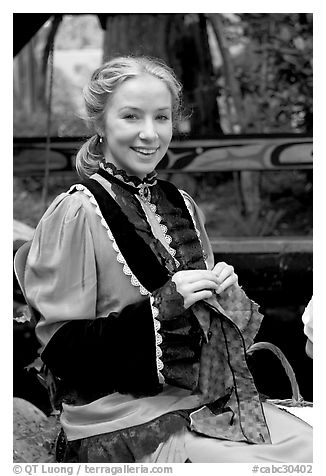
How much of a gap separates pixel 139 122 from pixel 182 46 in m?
4.12

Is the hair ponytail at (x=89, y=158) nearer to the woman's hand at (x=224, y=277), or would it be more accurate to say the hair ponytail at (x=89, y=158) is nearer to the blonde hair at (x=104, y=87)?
the blonde hair at (x=104, y=87)

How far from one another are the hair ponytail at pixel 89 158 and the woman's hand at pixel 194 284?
0.36m

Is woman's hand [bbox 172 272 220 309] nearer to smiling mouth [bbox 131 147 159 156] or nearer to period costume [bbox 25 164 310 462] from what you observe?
period costume [bbox 25 164 310 462]

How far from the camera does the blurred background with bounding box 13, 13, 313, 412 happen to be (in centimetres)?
385

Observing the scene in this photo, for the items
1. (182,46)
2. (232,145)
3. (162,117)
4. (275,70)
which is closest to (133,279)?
(162,117)

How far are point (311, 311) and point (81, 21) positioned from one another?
9555 millimetres

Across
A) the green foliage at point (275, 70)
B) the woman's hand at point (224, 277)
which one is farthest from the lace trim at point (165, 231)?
the green foliage at point (275, 70)

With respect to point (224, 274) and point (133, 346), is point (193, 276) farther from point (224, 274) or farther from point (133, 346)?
point (133, 346)

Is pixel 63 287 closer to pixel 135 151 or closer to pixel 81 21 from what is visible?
pixel 135 151

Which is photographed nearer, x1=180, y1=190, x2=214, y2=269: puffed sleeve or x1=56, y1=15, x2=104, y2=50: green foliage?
x1=180, y1=190, x2=214, y2=269: puffed sleeve

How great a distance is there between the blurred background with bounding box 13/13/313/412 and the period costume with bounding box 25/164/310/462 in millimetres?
418

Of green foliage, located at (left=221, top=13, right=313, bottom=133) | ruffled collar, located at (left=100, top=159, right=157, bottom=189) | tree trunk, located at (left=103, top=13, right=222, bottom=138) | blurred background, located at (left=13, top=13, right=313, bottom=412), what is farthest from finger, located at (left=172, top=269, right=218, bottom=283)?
green foliage, located at (left=221, top=13, right=313, bottom=133)
